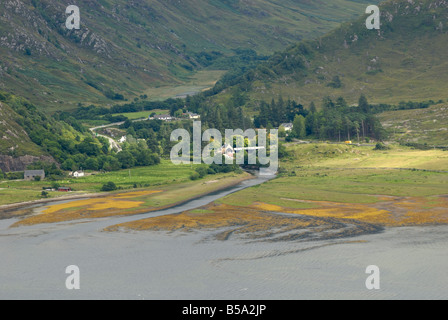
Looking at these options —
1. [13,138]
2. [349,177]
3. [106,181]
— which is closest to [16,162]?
[13,138]

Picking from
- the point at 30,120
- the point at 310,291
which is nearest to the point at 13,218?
the point at 310,291

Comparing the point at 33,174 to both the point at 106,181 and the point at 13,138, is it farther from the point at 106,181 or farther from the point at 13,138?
the point at 13,138

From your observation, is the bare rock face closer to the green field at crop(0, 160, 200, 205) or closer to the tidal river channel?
the green field at crop(0, 160, 200, 205)

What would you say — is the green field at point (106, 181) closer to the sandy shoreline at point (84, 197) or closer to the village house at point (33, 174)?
the sandy shoreline at point (84, 197)

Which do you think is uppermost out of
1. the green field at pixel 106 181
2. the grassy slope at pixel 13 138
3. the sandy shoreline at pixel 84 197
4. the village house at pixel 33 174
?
the grassy slope at pixel 13 138

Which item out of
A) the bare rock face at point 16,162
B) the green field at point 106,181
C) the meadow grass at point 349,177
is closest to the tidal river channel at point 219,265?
the meadow grass at point 349,177

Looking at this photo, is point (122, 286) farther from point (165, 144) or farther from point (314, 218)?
point (165, 144)

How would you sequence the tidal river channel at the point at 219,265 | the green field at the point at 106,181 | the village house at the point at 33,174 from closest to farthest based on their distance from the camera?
the tidal river channel at the point at 219,265, the green field at the point at 106,181, the village house at the point at 33,174
